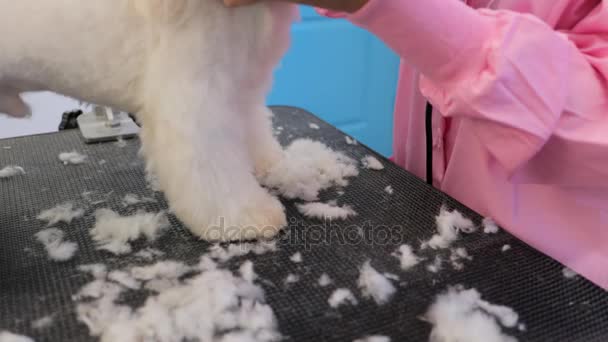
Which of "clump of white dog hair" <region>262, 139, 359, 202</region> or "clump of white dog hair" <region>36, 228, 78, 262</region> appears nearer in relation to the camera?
"clump of white dog hair" <region>36, 228, 78, 262</region>

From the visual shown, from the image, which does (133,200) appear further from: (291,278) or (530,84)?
(530,84)

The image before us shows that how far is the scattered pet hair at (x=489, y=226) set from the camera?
74 cm

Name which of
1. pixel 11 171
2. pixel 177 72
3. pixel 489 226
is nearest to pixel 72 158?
pixel 11 171

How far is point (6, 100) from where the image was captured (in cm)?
80

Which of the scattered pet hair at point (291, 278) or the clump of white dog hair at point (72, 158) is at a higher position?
the scattered pet hair at point (291, 278)

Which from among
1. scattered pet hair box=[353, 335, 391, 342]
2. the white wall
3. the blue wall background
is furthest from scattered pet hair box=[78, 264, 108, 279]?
the blue wall background

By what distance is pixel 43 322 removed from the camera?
57 cm

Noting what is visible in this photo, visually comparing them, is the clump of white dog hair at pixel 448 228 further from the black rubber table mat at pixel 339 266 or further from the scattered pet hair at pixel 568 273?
the scattered pet hair at pixel 568 273

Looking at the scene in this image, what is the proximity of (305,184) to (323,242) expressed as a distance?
0.65 ft

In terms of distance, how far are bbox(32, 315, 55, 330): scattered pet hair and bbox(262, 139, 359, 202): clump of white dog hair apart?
0.41 metres

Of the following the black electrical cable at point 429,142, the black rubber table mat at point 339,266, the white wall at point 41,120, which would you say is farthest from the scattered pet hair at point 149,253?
the white wall at point 41,120

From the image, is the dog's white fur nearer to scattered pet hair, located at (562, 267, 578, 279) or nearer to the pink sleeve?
the pink sleeve

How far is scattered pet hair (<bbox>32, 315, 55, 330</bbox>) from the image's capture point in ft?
1.85

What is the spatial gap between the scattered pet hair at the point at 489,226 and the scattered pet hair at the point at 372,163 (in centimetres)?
25
